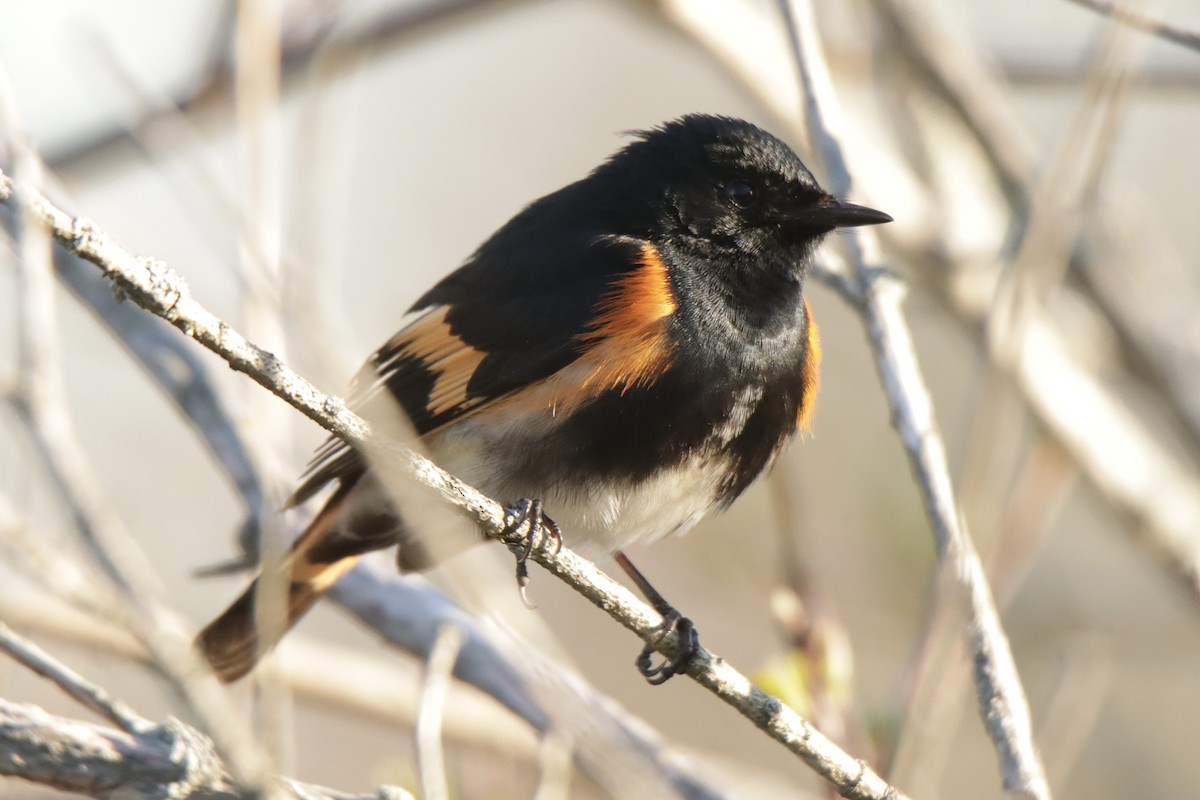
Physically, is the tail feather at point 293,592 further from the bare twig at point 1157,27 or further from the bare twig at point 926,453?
the bare twig at point 1157,27

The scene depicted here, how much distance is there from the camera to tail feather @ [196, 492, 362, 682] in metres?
3.66

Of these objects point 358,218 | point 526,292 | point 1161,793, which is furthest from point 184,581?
point 1161,793

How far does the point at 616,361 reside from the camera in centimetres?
322

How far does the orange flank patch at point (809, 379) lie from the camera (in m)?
3.60

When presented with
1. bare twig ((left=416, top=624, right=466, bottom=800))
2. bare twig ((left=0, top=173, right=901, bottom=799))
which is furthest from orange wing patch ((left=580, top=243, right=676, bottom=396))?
bare twig ((left=416, top=624, right=466, bottom=800))

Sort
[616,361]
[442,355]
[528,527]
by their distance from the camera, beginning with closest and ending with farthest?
[528,527], [616,361], [442,355]

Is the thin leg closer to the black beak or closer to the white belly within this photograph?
the white belly

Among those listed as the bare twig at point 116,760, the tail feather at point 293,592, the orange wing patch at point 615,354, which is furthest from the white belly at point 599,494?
the bare twig at point 116,760

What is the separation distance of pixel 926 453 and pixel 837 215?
0.99m

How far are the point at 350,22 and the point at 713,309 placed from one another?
1.73 meters

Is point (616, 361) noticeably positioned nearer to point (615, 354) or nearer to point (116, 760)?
point (615, 354)

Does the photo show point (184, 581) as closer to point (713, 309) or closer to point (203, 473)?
point (203, 473)

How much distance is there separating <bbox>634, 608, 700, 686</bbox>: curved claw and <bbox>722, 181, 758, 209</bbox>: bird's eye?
117 cm

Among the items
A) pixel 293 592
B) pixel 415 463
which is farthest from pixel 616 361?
pixel 293 592
